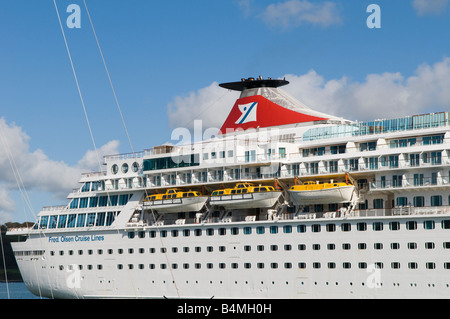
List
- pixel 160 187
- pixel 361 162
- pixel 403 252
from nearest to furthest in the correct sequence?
pixel 403 252, pixel 361 162, pixel 160 187

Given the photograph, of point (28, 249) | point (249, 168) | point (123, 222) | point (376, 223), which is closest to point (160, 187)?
point (123, 222)

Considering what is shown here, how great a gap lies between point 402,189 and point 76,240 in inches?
959

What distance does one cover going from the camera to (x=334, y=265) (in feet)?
124

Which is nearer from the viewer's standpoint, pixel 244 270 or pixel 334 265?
pixel 334 265

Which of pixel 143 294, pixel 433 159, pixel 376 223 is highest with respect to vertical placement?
pixel 433 159

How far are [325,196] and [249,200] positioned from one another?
5.05 m

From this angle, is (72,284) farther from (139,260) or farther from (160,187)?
(160,187)

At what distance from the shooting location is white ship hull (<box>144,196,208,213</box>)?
44.1m

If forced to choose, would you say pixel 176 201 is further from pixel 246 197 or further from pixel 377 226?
pixel 377 226

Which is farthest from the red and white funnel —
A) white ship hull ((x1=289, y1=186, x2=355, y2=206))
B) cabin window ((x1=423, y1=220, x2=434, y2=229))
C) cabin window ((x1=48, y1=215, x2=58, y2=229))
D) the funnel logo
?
cabin window ((x1=48, y1=215, x2=58, y2=229))

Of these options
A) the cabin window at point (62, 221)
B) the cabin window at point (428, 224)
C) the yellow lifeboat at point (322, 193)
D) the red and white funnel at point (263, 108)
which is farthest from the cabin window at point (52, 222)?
the cabin window at point (428, 224)

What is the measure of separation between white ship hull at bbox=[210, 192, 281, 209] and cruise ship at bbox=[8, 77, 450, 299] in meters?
0.07

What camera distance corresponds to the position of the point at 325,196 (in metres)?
38.8

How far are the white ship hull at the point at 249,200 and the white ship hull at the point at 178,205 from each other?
5.68 feet
